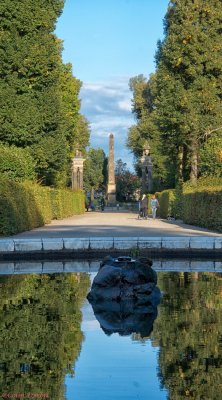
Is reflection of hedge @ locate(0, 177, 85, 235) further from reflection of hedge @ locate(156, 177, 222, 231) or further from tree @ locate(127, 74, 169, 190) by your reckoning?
tree @ locate(127, 74, 169, 190)

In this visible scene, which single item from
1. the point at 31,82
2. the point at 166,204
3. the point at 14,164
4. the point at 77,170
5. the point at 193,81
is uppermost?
the point at 193,81

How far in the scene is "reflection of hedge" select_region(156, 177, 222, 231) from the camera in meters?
30.1

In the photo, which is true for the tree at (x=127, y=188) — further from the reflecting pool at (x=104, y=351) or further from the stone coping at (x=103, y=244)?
the reflecting pool at (x=104, y=351)

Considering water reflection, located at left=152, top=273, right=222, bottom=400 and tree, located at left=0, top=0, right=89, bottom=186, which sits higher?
tree, located at left=0, top=0, right=89, bottom=186

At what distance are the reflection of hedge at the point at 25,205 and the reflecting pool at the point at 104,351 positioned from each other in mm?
13031

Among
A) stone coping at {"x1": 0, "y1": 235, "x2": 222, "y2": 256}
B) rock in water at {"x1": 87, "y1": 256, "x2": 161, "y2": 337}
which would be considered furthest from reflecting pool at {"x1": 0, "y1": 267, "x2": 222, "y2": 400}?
stone coping at {"x1": 0, "y1": 235, "x2": 222, "y2": 256}

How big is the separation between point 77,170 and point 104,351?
61.1m

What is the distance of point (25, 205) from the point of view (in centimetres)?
2956

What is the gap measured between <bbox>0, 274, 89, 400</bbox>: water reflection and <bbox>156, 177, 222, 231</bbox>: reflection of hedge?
16194 millimetres

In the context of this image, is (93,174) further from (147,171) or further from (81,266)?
(81,266)

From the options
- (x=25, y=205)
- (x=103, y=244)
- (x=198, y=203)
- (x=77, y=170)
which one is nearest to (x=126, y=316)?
(x=103, y=244)

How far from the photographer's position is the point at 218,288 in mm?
13383

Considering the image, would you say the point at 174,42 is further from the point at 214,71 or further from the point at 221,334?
the point at 221,334

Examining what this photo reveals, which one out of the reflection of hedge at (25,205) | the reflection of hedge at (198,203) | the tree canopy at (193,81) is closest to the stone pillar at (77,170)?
the reflection of hedge at (198,203)
